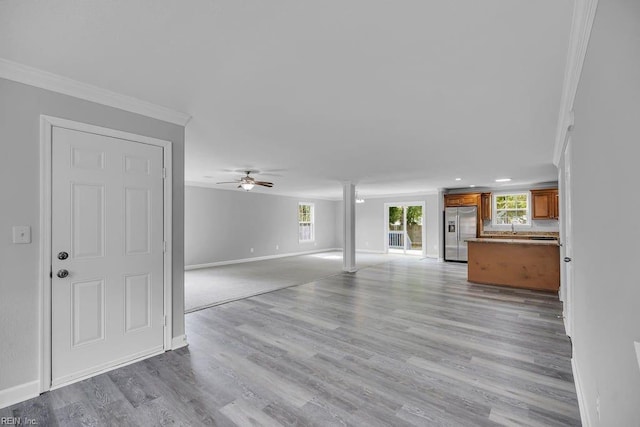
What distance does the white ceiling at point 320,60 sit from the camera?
155cm

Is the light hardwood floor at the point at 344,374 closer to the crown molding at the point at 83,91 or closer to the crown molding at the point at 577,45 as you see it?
the crown molding at the point at 577,45

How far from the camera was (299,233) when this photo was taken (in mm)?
11500

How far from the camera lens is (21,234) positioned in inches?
87.4

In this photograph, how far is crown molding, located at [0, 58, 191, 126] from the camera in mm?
2148

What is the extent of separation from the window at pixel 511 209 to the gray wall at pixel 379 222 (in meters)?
1.96

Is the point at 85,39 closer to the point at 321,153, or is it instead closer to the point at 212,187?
the point at 321,153

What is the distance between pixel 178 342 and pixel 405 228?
937 centimetres

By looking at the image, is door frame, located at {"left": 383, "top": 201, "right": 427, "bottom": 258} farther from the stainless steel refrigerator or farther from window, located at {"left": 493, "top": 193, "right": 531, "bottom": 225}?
window, located at {"left": 493, "top": 193, "right": 531, "bottom": 225}

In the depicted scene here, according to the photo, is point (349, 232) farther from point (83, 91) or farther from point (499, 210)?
point (83, 91)

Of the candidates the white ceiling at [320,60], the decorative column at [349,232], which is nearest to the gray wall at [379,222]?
the decorative column at [349,232]

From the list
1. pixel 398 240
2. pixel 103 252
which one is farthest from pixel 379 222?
pixel 103 252

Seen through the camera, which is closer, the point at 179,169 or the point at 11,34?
the point at 11,34

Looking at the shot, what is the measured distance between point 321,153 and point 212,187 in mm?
4924

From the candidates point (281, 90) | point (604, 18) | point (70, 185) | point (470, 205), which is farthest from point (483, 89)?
point (470, 205)
